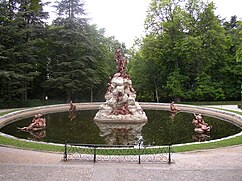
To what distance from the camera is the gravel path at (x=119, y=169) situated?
891 cm

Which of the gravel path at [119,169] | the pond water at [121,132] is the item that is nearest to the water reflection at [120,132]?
the pond water at [121,132]

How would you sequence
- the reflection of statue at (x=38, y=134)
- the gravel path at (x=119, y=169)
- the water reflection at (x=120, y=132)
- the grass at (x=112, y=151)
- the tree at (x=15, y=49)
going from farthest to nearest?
1. the tree at (x=15, y=49)
2. the reflection of statue at (x=38, y=134)
3. the water reflection at (x=120, y=132)
4. the grass at (x=112, y=151)
5. the gravel path at (x=119, y=169)

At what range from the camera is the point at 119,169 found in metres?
9.72

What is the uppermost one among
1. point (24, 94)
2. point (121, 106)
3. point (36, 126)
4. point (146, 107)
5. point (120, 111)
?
point (24, 94)

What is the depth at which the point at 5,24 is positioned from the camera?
3325cm

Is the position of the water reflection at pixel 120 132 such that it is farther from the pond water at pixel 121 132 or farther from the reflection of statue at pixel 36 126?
the reflection of statue at pixel 36 126

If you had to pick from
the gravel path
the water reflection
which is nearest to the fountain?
the water reflection

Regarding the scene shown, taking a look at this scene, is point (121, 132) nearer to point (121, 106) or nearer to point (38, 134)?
point (121, 106)

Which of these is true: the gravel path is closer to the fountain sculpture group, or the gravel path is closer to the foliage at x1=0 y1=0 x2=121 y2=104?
the fountain sculpture group

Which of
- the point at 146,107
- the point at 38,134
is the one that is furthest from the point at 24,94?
the point at 38,134

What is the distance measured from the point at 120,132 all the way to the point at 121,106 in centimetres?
552

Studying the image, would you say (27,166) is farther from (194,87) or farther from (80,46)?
(194,87)

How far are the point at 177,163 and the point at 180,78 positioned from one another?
103 ft

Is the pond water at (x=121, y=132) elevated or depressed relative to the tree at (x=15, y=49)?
depressed
